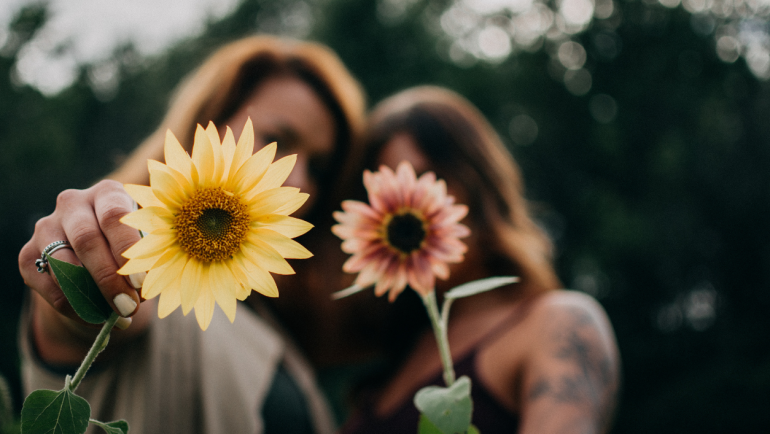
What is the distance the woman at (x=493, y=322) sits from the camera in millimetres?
1256

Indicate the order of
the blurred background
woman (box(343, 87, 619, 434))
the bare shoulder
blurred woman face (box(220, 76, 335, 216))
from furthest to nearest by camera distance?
the blurred background
blurred woman face (box(220, 76, 335, 216))
the bare shoulder
woman (box(343, 87, 619, 434))

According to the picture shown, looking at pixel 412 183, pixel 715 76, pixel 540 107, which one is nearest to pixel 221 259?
pixel 412 183

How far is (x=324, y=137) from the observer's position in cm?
207

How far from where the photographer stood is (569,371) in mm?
1256

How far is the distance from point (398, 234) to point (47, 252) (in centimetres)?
36

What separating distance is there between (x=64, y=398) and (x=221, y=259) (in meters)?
0.15

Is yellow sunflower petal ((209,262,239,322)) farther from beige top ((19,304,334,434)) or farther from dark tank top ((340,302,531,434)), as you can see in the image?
dark tank top ((340,302,531,434))

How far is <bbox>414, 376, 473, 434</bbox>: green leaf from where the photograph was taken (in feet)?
1.34

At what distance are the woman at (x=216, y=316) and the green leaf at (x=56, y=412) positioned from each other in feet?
0.25

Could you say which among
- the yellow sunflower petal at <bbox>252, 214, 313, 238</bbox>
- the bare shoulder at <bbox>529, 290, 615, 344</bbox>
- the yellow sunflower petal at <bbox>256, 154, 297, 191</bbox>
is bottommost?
the bare shoulder at <bbox>529, 290, 615, 344</bbox>

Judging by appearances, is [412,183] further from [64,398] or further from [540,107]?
[540,107]

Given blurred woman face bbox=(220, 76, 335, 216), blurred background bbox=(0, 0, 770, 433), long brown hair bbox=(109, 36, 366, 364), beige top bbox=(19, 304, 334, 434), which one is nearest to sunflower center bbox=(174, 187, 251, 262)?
beige top bbox=(19, 304, 334, 434)

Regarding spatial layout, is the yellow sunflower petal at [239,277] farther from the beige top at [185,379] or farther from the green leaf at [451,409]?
the beige top at [185,379]

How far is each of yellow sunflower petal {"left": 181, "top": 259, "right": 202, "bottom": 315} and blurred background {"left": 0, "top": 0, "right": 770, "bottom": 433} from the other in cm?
560
